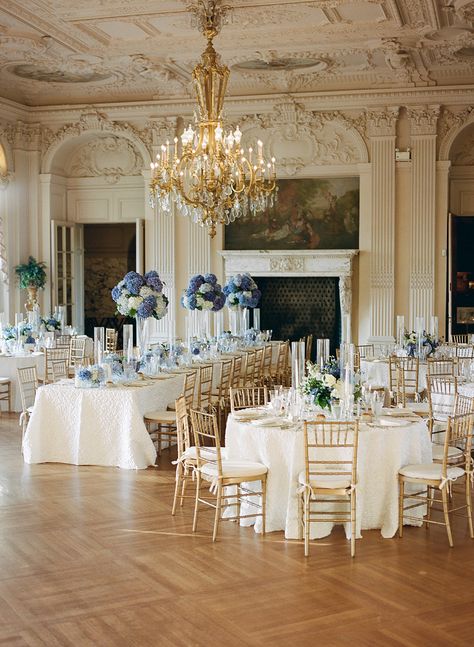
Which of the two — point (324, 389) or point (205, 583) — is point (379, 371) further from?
point (205, 583)

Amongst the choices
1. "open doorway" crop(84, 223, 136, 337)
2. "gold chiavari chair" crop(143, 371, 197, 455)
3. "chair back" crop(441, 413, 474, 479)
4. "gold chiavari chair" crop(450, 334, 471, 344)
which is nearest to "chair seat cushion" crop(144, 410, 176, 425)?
"gold chiavari chair" crop(143, 371, 197, 455)

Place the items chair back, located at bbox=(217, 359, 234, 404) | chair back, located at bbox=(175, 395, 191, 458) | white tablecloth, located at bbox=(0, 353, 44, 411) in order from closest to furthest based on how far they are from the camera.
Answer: chair back, located at bbox=(175, 395, 191, 458)
chair back, located at bbox=(217, 359, 234, 404)
white tablecloth, located at bbox=(0, 353, 44, 411)

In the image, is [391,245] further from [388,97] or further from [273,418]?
[273,418]

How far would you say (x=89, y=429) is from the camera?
28.9 ft

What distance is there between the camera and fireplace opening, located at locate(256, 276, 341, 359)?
16.3 meters

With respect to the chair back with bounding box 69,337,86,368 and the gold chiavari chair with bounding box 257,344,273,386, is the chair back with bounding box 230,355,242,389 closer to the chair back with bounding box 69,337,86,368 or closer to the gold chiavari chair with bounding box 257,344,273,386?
the gold chiavari chair with bounding box 257,344,273,386

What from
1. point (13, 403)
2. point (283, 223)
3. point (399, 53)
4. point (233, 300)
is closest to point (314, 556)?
point (13, 403)

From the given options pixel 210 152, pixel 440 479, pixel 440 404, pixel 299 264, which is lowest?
pixel 440 479

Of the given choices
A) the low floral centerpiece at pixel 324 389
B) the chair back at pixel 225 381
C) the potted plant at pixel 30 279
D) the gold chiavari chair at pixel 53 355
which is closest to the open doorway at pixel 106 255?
the potted plant at pixel 30 279

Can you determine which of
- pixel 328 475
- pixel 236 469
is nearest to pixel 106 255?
pixel 236 469

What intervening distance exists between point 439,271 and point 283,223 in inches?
118

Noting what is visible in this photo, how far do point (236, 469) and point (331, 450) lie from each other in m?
0.72

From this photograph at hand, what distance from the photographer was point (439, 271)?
15.5 metres

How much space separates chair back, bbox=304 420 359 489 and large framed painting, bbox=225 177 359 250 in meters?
9.74
